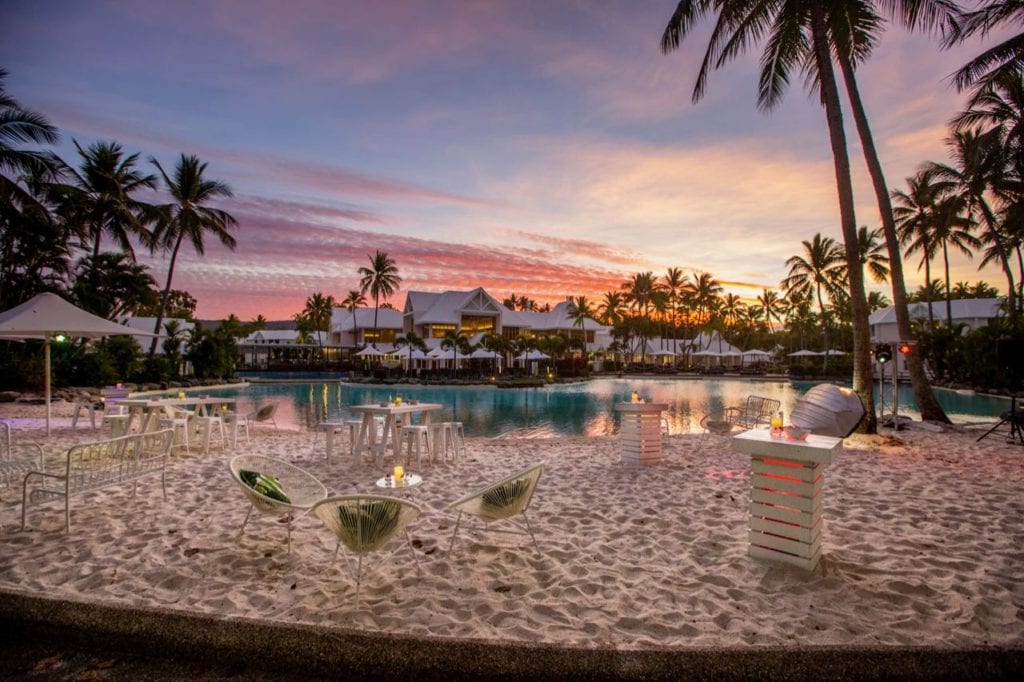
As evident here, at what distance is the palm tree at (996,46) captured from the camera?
33.4ft

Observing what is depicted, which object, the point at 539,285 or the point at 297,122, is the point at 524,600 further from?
the point at 539,285

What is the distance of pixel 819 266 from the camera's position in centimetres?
3912

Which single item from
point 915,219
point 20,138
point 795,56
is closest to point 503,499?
point 795,56

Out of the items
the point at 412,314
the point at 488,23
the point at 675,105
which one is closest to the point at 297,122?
A: the point at 488,23

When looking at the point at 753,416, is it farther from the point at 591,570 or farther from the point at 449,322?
the point at 449,322

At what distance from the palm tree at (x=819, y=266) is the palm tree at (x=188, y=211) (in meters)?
40.9

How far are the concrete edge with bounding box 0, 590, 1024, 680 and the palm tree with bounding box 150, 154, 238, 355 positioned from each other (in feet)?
92.3

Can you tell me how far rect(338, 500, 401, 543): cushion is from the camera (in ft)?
10.3

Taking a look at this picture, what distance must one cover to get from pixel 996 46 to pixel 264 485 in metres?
15.9

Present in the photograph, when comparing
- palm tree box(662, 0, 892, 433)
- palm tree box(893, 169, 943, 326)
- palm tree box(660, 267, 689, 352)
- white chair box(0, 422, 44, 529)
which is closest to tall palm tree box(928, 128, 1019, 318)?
palm tree box(893, 169, 943, 326)

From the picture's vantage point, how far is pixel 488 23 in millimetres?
11672

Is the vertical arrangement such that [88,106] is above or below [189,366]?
above

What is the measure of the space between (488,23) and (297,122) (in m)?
6.84

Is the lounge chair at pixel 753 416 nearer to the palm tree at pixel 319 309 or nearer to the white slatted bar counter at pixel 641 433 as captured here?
the white slatted bar counter at pixel 641 433
